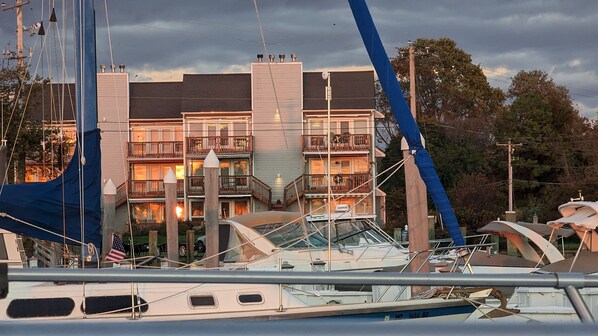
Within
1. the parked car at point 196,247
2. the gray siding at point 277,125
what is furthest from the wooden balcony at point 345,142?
the parked car at point 196,247

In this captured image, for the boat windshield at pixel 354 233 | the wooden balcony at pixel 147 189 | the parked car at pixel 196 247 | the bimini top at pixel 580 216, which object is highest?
the bimini top at pixel 580 216

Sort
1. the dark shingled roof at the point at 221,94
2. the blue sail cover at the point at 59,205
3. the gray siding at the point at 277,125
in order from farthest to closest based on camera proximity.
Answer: the dark shingled roof at the point at 221,94 → the gray siding at the point at 277,125 → the blue sail cover at the point at 59,205

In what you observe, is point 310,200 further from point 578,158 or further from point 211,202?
point 211,202

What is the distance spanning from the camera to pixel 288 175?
5853 cm

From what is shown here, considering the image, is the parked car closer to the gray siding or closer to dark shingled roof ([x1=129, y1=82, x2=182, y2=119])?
the gray siding

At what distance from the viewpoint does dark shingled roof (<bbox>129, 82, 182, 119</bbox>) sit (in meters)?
60.3

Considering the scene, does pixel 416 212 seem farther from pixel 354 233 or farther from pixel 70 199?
pixel 70 199

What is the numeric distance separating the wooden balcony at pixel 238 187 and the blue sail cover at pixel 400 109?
133 ft

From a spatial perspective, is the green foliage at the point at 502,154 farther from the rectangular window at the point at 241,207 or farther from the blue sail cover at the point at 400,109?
the blue sail cover at the point at 400,109

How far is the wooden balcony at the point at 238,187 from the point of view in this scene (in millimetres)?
57438

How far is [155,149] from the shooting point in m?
59.7

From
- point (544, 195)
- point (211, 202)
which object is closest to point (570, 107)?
point (544, 195)

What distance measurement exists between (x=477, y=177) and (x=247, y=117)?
14242mm

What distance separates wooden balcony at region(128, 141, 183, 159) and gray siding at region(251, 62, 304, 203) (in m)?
4.82
